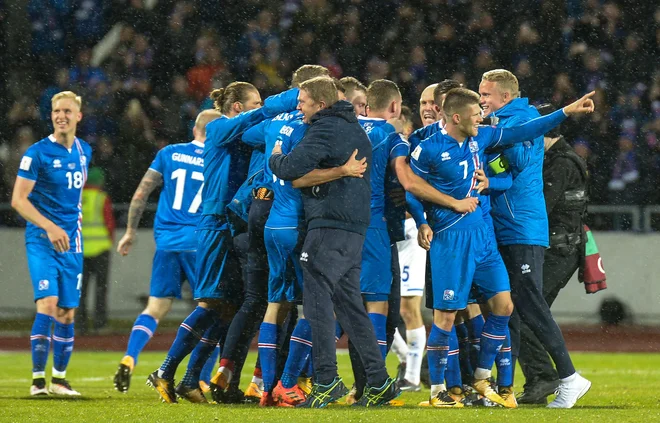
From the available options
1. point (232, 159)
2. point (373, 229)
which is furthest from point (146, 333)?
point (373, 229)

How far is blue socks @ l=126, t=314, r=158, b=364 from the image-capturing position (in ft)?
30.6

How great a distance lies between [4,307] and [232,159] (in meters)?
8.37

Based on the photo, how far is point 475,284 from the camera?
7539mm

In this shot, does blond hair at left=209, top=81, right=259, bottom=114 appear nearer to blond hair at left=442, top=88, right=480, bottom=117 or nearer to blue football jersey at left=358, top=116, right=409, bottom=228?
blue football jersey at left=358, top=116, right=409, bottom=228

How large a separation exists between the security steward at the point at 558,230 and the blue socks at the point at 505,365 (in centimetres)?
77

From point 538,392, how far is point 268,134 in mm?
2803

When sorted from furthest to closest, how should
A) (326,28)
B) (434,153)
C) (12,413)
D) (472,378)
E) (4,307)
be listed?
1. (326,28)
2. (4,307)
3. (472,378)
4. (434,153)
5. (12,413)

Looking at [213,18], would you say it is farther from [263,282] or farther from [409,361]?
[263,282]

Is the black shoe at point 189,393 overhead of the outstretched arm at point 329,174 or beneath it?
beneath

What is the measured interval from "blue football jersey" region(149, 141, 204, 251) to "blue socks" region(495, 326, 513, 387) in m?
3.20

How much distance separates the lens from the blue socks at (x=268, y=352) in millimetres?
7457

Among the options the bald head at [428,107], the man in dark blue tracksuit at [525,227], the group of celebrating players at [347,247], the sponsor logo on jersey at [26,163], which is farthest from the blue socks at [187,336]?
the bald head at [428,107]

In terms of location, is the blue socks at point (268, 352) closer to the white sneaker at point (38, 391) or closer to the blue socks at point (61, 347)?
the white sneaker at point (38, 391)

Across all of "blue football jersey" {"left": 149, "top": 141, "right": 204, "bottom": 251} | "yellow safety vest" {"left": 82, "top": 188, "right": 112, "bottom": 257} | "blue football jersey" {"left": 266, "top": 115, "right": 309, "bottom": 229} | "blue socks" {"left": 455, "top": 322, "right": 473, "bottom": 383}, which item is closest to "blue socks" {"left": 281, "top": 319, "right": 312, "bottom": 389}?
"blue football jersey" {"left": 266, "top": 115, "right": 309, "bottom": 229}
